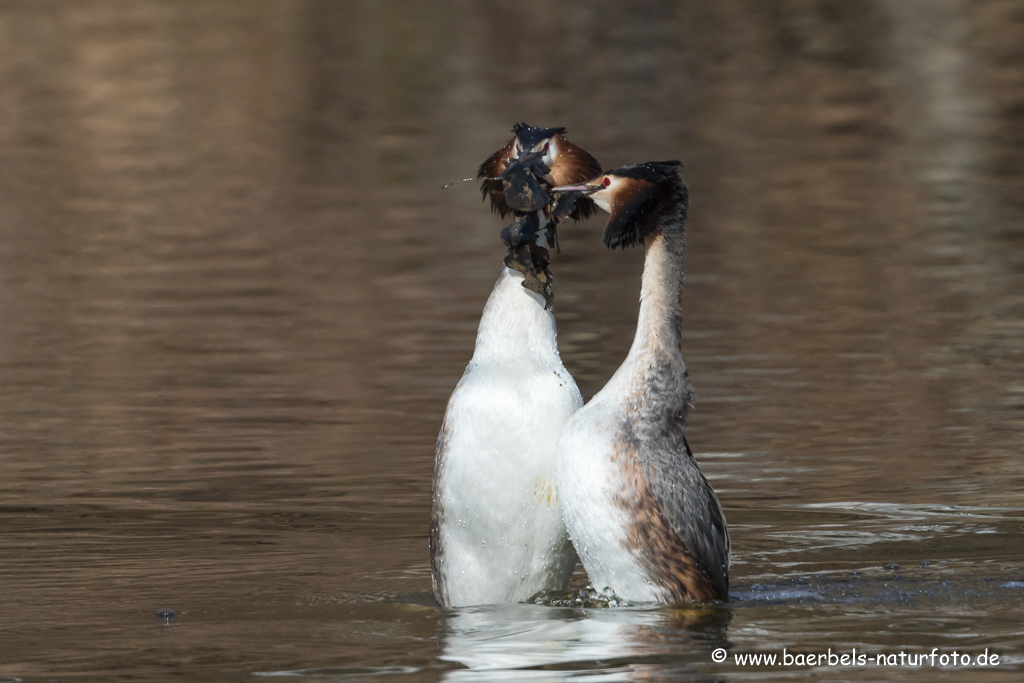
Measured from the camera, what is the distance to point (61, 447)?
13164 mm

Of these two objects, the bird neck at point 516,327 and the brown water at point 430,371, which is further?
the bird neck at point 516,327

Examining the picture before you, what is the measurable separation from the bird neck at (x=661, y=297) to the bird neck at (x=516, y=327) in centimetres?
42

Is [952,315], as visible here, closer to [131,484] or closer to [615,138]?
[131,484]

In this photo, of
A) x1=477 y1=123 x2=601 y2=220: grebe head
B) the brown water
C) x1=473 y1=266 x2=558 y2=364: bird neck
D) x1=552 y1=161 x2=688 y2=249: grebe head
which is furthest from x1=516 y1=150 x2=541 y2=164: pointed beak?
the brown water

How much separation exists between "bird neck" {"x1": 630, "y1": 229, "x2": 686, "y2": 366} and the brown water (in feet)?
3.89

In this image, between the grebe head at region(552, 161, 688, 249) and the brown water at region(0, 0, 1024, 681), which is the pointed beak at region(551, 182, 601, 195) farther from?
the brown water at region(0, 0, 1024, 681)

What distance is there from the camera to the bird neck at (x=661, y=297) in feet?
28.9

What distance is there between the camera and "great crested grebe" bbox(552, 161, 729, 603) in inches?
338

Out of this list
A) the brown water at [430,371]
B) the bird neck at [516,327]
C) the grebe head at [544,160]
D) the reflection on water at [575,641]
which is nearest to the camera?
the reflection on water at [575,641]

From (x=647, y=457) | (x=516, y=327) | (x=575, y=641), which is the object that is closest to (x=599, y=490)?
(x=647, y=457)

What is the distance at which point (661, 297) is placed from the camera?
888 centimetres

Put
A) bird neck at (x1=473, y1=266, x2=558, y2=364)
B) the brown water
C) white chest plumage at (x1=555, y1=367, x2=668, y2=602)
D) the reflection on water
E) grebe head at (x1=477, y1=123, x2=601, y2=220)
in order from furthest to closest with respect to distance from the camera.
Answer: grebe head at (x1=477, y1=123, x2=601, y2=220), bird neck at (x1=473, y1=266, x2=558, y2=364), the brown water, white chest plumage at (x1=555, y1=367, x2=668, y2=602), the reflection on water

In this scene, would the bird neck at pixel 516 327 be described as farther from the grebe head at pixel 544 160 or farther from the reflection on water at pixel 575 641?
the reflection on water at pixel 575 641

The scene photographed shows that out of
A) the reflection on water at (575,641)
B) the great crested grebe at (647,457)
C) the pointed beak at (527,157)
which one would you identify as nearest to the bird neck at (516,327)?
the great crested grebe at (647,457)
